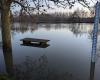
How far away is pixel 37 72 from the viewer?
711 centimetres

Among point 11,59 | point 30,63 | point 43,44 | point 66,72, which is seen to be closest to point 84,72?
point 66,72

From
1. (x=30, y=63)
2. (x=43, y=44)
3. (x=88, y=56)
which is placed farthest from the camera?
(x=43, y=44)

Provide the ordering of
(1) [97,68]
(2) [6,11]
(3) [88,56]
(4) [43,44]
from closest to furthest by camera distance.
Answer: (1) [97,68]
(3) [88,56]
(2) [6,11]
(4) [43,44]

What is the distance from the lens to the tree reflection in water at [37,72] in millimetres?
6523

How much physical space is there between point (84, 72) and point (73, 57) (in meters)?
2.30

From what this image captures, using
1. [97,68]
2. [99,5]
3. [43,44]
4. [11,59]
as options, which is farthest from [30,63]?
[43,44]

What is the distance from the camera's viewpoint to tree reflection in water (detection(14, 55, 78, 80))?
6.52 metres

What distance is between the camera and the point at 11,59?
30.3 feet

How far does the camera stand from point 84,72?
7199 millimetres

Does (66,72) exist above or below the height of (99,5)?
below

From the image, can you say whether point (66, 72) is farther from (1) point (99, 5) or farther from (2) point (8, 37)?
(2) point (8, 37)

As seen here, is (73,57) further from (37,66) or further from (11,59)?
(11,59)

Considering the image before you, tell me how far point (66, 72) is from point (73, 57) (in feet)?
8.09

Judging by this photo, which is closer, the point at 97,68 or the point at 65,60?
the point at 97,68
